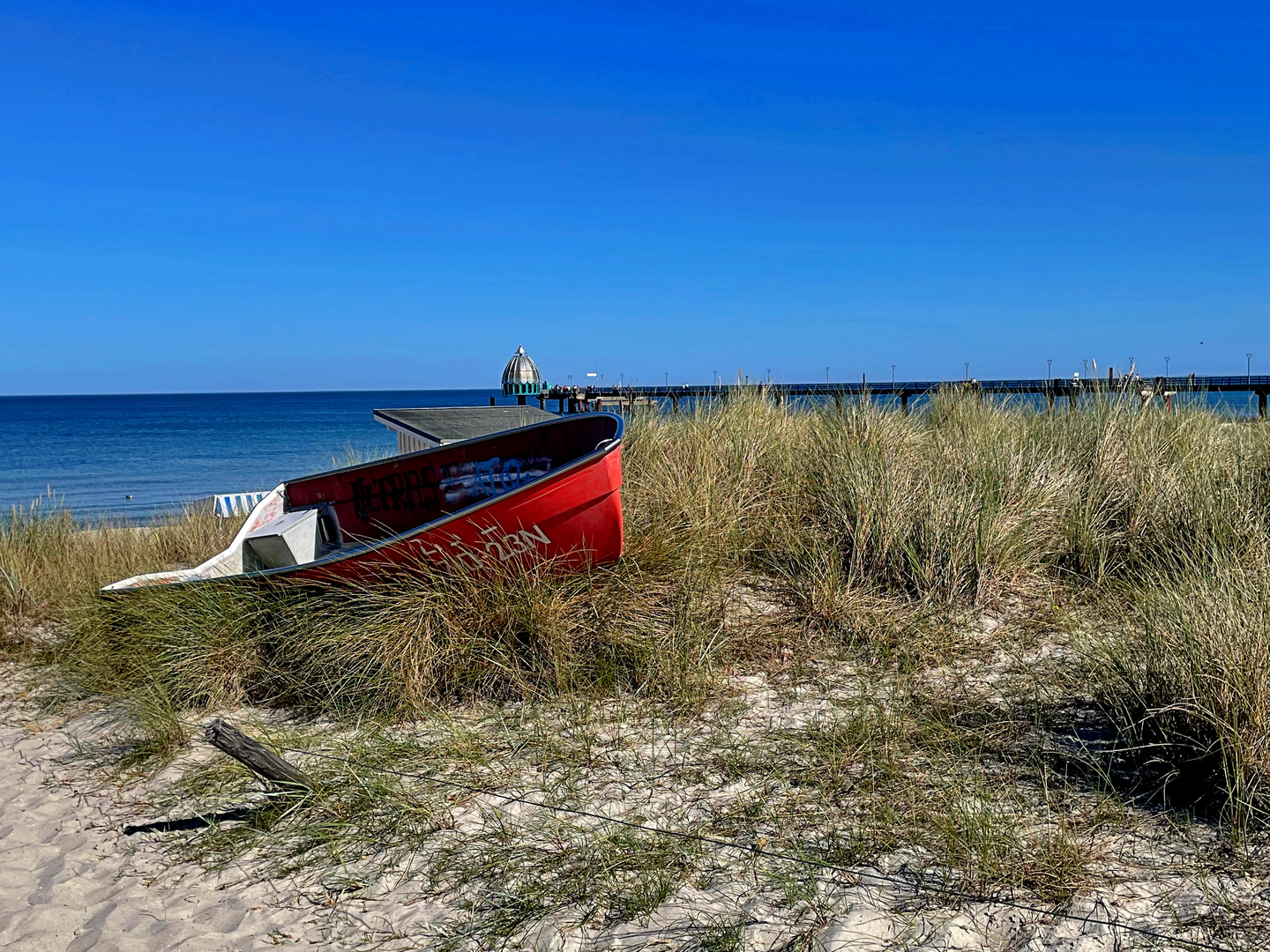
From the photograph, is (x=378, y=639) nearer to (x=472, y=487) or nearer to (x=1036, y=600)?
(x=472, y=487)

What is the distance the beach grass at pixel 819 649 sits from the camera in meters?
3.30

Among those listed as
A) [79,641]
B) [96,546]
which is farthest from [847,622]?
[96,546]

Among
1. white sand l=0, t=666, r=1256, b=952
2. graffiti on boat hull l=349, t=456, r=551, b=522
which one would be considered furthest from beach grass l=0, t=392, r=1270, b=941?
graffiti on boat hull l=349, t=456, r=551, b=522

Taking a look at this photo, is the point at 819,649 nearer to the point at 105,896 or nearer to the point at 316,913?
the point at 316,913

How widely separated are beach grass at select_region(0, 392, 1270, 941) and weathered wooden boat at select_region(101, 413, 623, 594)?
0.61ft

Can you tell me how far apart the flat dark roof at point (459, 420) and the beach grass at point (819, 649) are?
4389mm

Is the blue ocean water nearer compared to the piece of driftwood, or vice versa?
the piece of driftwood

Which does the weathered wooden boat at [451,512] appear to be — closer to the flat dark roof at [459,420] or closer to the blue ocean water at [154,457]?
the flat dark roof at [459,420]

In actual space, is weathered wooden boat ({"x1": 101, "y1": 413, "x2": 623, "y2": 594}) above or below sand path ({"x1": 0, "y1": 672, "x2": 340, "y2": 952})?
above

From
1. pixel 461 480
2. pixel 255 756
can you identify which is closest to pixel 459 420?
pixel 461 480

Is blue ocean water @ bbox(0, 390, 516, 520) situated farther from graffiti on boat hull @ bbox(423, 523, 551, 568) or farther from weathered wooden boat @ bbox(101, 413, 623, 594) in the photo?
graffiti on boat hull @ bbox(423, 523, 551, 568)

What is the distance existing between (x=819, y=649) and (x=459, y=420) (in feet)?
28.3

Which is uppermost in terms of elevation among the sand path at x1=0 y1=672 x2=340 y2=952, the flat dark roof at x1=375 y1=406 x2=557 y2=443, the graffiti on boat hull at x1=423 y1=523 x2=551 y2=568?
the flat dark roof at x1=375 y1=406 x2=557 y2=443

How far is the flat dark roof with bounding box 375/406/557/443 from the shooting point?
454 inches
